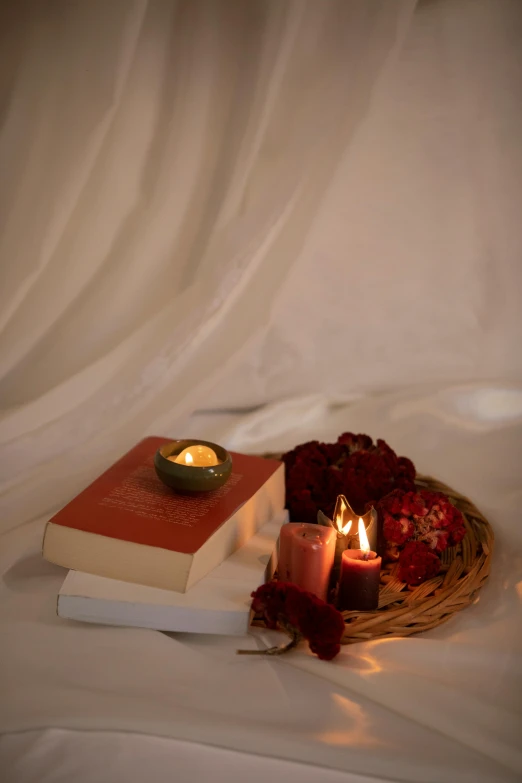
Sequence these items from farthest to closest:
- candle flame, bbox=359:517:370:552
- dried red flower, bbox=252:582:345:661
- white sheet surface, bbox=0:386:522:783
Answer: candle flame, bbox=359:517:370:552 < dried red flower, bbox=252:582:345:661 < white sheet surface, bbox=0:386:522:783

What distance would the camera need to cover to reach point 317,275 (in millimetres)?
1834

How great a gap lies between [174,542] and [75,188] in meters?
0.92

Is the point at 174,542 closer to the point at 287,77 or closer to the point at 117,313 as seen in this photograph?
the point at 117,313

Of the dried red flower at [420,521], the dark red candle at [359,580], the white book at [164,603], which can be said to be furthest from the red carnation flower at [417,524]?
the white book at [164,603]

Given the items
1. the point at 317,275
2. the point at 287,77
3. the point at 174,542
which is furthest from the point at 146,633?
the point at 287,77

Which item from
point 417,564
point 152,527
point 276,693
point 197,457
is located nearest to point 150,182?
point 197,457

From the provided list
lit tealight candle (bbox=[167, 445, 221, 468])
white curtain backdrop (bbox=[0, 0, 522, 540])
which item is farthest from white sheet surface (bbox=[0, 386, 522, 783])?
white curtain backdrop (bbox=[0, 0, 522, 540])

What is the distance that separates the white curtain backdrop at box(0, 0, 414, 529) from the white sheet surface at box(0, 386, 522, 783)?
1.88ft

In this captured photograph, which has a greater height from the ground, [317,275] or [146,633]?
[317,275]

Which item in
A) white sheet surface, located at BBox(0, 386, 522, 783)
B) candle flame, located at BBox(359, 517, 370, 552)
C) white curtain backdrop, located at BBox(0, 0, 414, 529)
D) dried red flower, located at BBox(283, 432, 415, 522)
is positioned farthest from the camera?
white curtain backdrop, located at BBox(0, 0, 414, 529)

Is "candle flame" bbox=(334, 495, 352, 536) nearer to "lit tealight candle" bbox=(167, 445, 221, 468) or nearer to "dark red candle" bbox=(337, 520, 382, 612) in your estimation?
"dark red candle" bbox=(337, 520, 382, 612)

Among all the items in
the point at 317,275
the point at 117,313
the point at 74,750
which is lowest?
the point at 74,750

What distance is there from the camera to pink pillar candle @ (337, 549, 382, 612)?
98 centimetres

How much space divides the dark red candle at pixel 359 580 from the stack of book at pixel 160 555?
0.34 ft
